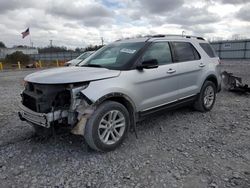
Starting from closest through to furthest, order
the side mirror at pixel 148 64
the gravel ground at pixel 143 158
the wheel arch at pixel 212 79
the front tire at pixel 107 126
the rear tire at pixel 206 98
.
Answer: the gravel ground at pixel 143 158, the front tire at pixel 107 126, the side mirror at pixel 148 64, the rear tire at pixel 206 98, the wheel arch at pixel 212 79

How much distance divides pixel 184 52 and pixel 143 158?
8.62ft

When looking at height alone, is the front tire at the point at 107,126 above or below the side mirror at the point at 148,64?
below

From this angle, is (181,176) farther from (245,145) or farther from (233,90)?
(233,90)

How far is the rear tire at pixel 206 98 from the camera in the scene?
546 centimetres

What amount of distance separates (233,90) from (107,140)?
6055 mm

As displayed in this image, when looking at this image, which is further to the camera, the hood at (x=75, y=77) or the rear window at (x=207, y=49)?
the rear window at (x=207, y=49)

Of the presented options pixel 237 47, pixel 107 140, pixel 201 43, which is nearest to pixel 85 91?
pixel 107 140

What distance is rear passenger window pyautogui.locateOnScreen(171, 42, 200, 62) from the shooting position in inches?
189

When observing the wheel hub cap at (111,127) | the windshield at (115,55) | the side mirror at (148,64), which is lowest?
the wheel hub cap at (111,127)

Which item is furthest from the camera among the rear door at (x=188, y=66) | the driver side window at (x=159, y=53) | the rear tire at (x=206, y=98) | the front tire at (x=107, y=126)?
the rear tire at (x=206, y=98)

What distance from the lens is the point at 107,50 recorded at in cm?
482

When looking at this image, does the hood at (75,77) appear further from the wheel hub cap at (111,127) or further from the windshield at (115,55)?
the wheel hub cap at (111,127)


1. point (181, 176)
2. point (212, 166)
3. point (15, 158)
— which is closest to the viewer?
point (181, 176)

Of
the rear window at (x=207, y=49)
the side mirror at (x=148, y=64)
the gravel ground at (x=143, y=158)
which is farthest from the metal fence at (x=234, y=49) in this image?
the side mirror at (x=148, y=64)
